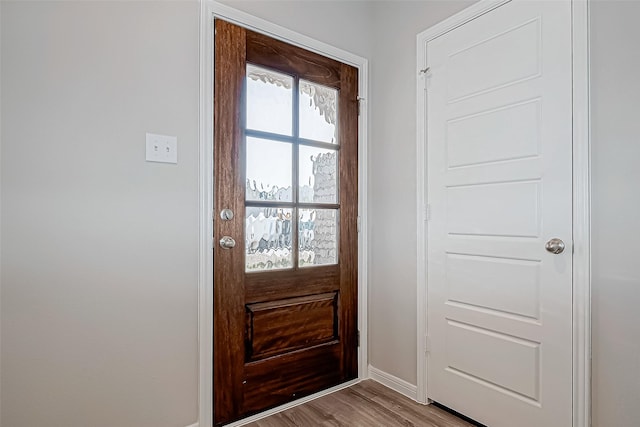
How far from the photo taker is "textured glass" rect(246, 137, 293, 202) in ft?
6.25

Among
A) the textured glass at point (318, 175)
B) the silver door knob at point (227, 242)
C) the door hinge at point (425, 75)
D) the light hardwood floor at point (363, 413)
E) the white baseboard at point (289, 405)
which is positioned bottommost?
the light hardwood floor at point (363, 413)

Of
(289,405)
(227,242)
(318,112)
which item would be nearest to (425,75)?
(318,112)

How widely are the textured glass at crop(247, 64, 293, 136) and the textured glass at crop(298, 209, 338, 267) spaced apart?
0.51 metres

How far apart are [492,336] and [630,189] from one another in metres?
0.86

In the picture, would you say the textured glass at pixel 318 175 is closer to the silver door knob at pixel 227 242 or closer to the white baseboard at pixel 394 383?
the silver door knob at pixel 227 242

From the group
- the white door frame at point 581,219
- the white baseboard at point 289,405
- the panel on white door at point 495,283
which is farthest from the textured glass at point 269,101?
the white baseboard at point 289,405

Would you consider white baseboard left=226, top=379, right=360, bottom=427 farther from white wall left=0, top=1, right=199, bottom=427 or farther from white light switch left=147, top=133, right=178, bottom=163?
white light switch left=147, top=133, right=178, bottom=163

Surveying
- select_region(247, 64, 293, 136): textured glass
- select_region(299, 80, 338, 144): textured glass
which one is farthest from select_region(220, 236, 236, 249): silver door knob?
select_region(299, 80, 338, 144): textured glass

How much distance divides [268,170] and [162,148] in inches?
21.9

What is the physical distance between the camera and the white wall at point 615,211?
133cm

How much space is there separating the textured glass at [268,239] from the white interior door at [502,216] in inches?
32.0

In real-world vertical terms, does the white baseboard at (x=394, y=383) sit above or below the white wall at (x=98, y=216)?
below

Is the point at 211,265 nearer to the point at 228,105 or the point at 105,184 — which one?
the point at 105,184

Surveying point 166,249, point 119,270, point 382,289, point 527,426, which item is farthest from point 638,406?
point 119,270
